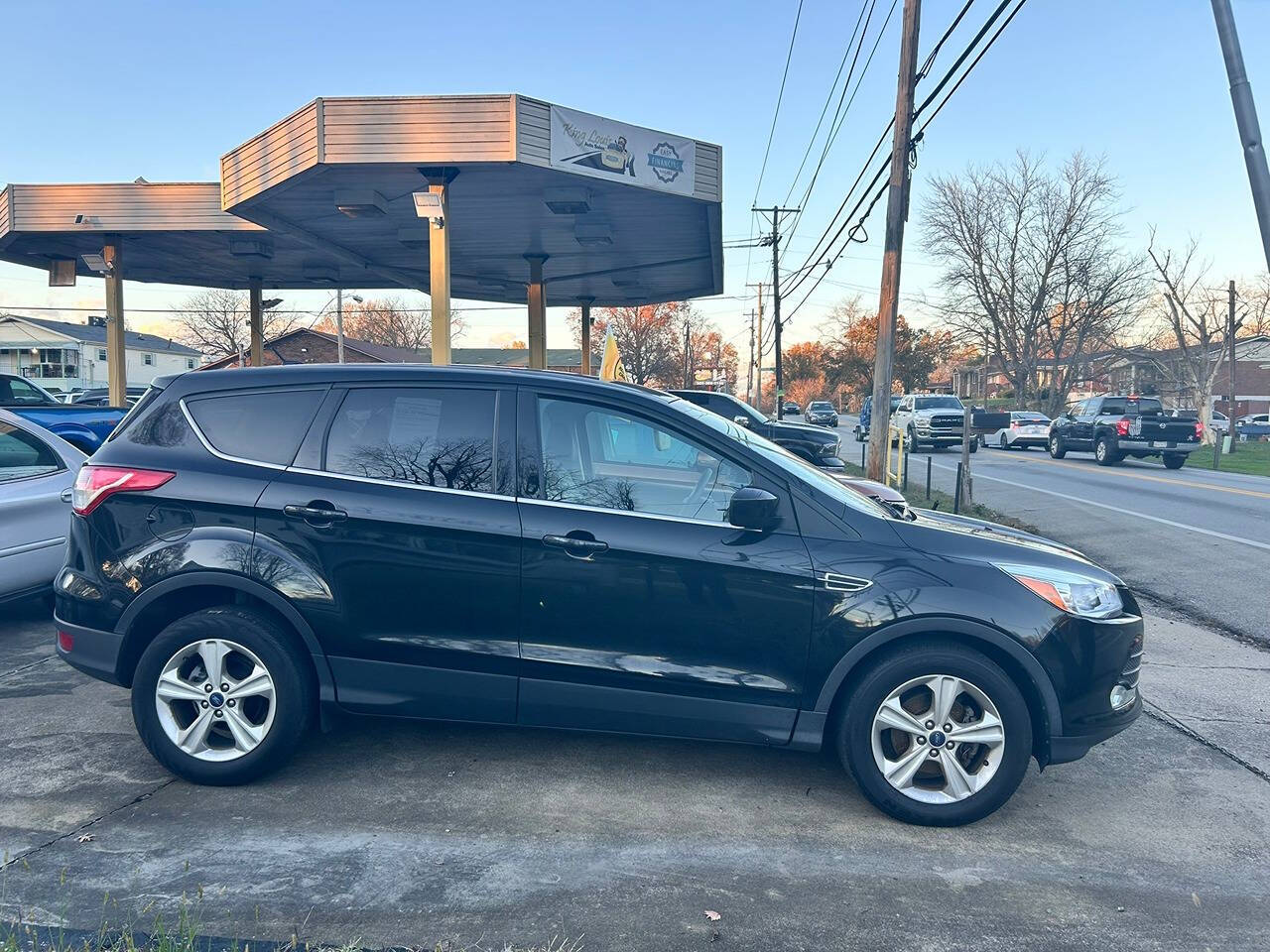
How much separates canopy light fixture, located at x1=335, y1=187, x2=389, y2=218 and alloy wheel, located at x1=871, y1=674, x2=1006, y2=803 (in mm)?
10658

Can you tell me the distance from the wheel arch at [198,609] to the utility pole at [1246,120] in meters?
8.02

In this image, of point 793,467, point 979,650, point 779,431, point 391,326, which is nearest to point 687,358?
point 391,326

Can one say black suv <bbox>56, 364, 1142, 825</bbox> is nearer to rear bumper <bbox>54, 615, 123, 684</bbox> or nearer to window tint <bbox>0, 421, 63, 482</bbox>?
rear bumper <bbox>54, 615, 123, 684</bbox>

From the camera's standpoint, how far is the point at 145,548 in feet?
12.8

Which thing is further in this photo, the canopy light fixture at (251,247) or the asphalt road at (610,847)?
the canopy light fixture at (251,247)

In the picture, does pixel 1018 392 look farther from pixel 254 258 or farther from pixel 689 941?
pixel 689 941

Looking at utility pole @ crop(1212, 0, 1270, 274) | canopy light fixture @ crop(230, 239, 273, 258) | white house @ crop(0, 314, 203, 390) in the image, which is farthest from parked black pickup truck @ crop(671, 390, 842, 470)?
white house @ crop(0, 314, 203, 390)

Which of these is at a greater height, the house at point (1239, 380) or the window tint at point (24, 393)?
the house at point (1239, 380)

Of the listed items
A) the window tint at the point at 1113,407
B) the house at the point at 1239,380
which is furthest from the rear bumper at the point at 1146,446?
the house at the point at 1239,380

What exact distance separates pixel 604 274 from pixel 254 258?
282 inches

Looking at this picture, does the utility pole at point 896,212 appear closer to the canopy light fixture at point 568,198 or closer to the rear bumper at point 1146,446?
the canopy light fixture at point 568,198

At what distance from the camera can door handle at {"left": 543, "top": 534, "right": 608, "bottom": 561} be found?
12.1ft

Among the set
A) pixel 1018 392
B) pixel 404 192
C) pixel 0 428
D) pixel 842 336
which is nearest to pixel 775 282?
pixel 1018 392

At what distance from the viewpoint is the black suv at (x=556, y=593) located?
11.9 feet
